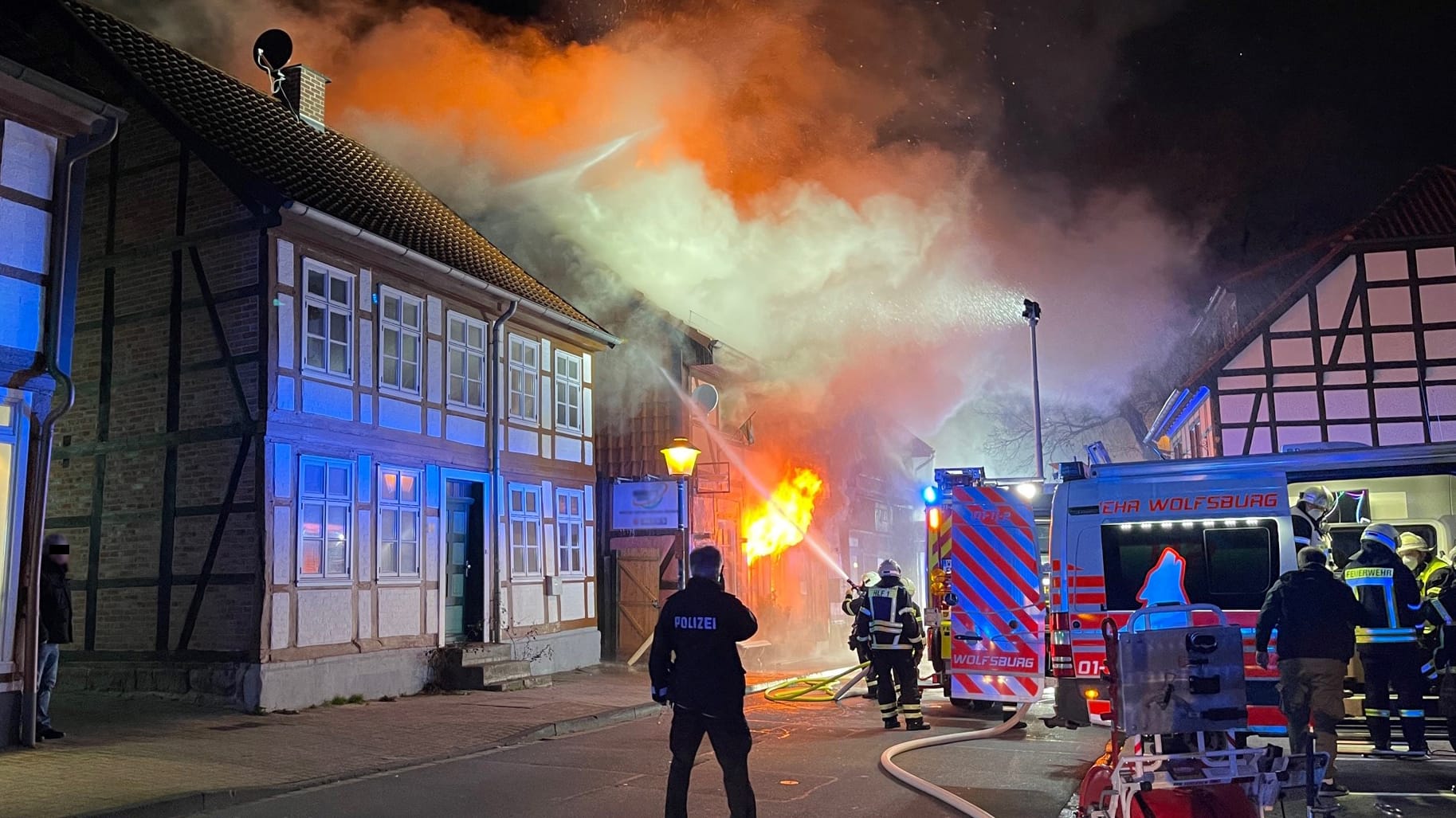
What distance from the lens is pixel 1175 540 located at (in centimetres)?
894

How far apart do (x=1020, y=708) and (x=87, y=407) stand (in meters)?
12.4

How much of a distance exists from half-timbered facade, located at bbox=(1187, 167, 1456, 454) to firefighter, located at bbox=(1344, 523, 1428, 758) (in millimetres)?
13200

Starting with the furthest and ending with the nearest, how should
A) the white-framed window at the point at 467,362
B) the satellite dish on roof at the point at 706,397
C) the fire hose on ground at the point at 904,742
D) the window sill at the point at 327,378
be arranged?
the satellite dish on roof at the point at 706,397, the white-framed window at the point at 467,362, the window sill at the point at 327,378, the fire hose on ground at the point at 904,742

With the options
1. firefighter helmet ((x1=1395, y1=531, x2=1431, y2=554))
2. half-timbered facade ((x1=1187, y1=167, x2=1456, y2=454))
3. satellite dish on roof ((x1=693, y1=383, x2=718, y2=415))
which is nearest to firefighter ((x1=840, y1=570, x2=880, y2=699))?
firefighter helmet ((x1=1395, y1=531, x2=1431, y2=554))

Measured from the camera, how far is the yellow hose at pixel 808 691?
13.8 metres

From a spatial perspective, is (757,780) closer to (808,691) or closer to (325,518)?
(808,691)

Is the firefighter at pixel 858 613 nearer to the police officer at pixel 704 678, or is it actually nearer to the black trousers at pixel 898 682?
the black trousers at pixel 898 682

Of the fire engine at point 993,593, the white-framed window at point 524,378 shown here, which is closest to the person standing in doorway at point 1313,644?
the fire engine at point 993,593

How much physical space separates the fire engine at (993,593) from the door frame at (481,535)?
25.3ft

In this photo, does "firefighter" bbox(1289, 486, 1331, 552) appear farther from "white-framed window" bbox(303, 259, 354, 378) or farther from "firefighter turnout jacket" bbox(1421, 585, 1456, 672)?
"white-framed window" bbox(303, 259, 354, 378)

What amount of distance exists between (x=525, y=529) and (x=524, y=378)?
248 centimetres

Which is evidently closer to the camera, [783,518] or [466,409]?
[466,409]

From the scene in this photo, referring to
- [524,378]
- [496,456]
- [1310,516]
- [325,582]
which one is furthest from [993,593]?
[524,378]

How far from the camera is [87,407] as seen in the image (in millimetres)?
14578
